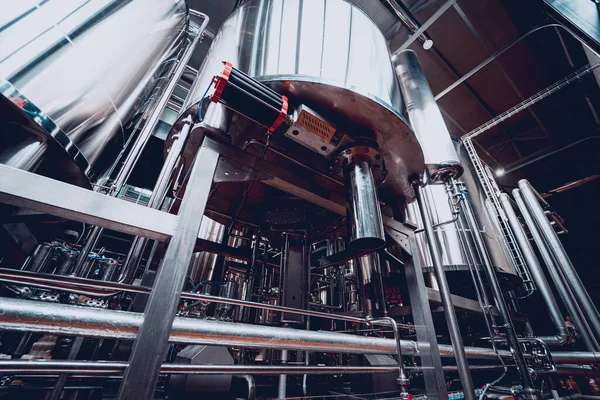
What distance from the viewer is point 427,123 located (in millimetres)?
1656

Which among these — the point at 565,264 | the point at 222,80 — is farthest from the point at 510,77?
the point at 222,80

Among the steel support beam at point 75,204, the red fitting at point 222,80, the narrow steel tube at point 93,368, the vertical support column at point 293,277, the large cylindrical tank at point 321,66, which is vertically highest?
the large cylindrical tank at point 321,66

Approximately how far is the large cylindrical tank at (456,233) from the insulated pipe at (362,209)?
4.89ft

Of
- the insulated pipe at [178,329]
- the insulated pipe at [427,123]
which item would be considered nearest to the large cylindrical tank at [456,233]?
the insulated pipe at [427,123]

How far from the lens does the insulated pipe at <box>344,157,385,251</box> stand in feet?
3.39

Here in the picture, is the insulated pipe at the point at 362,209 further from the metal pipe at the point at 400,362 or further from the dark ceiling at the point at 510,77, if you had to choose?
the dark ceiling at the point at 510,77

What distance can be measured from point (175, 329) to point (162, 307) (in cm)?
7

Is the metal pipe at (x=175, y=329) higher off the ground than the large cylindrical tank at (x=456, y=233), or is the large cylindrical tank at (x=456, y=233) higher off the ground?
the large cylindrical tank at (x=456, y=233)

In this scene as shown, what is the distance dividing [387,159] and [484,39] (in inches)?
146

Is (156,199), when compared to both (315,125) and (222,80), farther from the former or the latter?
(315,125)

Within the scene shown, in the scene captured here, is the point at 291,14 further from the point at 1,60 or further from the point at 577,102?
the point at 577,102

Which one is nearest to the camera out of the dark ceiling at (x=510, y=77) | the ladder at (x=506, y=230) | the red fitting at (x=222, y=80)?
the red fitting at (x=222, y=80)

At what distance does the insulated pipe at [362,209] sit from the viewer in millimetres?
1032

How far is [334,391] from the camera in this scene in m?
1.93
